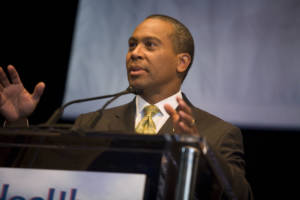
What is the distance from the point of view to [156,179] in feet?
3.12

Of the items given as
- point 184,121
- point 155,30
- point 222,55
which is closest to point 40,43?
point 155,30

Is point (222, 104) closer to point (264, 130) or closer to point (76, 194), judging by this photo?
point (264, 130)

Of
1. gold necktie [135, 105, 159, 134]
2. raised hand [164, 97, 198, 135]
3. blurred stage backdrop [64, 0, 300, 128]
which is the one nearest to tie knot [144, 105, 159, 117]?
gold necktie [135, 105, 159, 134]

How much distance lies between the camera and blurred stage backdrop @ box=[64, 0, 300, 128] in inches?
89.0

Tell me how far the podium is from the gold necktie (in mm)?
749

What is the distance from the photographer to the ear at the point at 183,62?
6.89 feet

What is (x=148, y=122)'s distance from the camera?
6.01 ft

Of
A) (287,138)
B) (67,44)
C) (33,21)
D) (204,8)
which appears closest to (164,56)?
(204,8)

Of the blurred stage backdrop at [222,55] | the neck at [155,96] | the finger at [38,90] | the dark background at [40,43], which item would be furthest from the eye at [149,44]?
the dark background at [40,43]

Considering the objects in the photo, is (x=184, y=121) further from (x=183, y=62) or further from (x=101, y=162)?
(x=183, y=62)

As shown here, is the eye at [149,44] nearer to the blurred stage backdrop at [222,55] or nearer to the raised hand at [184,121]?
the blurred stage backdrop at [222,55]

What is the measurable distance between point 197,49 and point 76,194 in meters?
1.59

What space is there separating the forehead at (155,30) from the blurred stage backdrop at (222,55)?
42 centimetres

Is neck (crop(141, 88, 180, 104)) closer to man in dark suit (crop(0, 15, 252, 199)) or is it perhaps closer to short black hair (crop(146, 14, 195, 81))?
man in dark suit (crop(0, 15, 252, 199))
